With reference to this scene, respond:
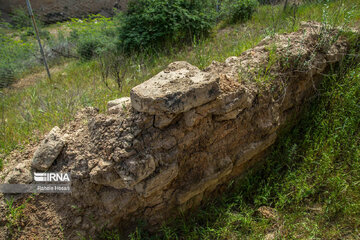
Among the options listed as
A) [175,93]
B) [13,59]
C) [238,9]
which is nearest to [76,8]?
[13,59]

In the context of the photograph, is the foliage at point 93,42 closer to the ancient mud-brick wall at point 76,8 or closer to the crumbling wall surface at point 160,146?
the ancient mud-brick wall at point 76,8

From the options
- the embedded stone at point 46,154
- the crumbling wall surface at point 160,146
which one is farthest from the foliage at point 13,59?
the embedded stone at point 46,154

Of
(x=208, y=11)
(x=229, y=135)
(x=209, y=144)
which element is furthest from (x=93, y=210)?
(x=208, y=11)

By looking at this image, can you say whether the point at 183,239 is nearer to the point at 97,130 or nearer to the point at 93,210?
the point at 93,210

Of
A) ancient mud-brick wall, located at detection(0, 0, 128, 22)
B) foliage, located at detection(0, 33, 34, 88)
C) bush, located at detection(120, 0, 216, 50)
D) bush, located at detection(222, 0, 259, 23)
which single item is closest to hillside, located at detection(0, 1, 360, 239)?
bush, located at detection(120, 0, 216, 50)

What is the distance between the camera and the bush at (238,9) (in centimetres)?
609

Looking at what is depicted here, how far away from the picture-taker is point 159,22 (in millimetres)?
5320

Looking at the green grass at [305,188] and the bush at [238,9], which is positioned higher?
the bush at [238,9]

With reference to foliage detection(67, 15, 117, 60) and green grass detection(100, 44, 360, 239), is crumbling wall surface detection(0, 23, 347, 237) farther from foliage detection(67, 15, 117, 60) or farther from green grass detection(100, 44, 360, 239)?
foliage detection(67, 15, 117, 60)

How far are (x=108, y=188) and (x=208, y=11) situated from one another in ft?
17.2

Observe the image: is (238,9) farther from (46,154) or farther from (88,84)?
(46,154)

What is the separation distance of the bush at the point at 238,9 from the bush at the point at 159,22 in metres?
0.97

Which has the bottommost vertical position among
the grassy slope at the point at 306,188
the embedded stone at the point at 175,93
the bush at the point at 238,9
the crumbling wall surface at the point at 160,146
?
the grassy slope at the point at 306,188

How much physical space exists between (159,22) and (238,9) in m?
2.30
